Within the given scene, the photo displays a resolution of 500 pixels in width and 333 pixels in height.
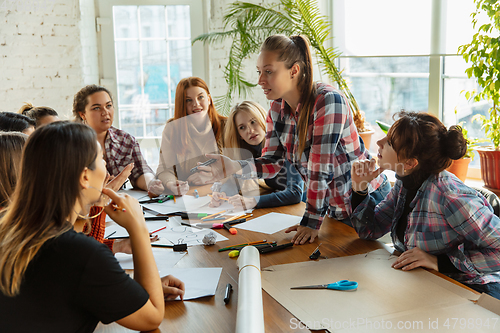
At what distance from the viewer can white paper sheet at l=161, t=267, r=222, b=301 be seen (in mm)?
1019

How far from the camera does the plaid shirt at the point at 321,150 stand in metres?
1.45

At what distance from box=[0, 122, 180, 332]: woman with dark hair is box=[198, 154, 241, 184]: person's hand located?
1095 mm

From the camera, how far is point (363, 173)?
56.0 inches

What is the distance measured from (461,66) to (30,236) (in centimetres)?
313

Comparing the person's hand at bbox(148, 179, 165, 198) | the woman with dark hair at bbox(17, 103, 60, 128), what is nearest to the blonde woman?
the person's hand at bbox(148, 179, 165, 198)

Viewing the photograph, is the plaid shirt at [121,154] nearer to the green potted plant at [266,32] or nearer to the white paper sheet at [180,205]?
the white paper sheet at [180,205]

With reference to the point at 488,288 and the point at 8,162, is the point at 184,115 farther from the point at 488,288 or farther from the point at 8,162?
the point at 488,288

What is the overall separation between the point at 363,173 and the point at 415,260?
373mm

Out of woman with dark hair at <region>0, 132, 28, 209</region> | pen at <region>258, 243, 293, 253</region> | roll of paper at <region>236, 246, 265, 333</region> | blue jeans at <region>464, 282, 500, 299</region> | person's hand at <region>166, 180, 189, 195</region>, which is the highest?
woman with dark hair at <region>0, 132, 28, 209</region>

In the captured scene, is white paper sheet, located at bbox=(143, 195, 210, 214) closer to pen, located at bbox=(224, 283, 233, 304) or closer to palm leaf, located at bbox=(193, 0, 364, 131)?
pen, located at bbox=(224, 283, 233, 304)

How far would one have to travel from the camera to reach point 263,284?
1056 mm

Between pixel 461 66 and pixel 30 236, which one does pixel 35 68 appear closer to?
pixel 30 236

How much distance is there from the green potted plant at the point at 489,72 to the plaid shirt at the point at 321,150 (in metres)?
1.40

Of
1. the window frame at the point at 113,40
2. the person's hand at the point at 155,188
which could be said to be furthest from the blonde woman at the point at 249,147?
the window frame at the point at 113,40
